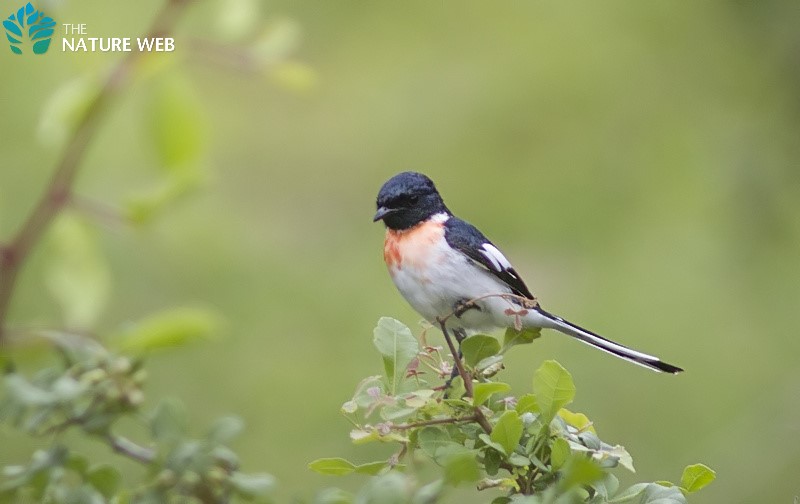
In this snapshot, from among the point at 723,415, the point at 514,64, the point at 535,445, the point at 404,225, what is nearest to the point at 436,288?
the point at 404,225

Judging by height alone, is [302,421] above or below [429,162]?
below

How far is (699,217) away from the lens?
7.03 m

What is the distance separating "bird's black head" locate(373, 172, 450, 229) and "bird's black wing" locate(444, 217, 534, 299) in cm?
8

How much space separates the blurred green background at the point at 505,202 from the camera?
5.05m

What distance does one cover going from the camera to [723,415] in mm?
6078

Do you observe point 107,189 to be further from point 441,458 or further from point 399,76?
point 441,458

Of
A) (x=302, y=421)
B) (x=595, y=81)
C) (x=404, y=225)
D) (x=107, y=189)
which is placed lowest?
(x=404, y=225)

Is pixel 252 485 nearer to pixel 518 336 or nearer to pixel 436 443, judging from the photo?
pixel 436 443

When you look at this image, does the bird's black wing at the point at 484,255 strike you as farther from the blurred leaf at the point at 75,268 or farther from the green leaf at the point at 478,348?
the blurred leaf at the point at 75,268

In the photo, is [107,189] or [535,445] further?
[107,189]

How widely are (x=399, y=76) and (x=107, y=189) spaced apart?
2.79 m

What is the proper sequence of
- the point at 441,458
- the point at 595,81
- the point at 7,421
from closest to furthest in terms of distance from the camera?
the point at 7,421
the point at 441,458
the point at 595,81

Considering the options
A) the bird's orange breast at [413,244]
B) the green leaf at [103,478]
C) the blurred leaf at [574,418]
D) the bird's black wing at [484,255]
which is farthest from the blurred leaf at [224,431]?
the bird's black wing at [484,255]

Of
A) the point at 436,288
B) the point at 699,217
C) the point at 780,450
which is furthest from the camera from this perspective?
the point at 699,217
